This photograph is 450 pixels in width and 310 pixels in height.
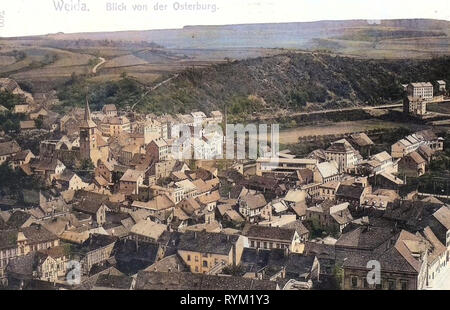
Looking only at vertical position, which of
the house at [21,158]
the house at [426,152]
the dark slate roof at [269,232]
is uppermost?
the house at [426,152]

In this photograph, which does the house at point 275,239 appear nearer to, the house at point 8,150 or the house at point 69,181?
the house at point 69,181

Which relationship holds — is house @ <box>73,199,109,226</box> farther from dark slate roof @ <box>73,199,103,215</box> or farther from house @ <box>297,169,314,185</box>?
house @ <box>297,169,314,185</box>

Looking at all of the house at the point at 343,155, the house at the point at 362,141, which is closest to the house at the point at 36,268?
the house at the point at 343,155

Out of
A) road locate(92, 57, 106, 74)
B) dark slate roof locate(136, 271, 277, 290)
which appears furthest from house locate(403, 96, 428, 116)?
road locate(92, 57, 106, 74)

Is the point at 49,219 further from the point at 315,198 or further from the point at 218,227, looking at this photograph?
the point at 315,198

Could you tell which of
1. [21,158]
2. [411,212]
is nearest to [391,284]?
[411,212]
